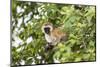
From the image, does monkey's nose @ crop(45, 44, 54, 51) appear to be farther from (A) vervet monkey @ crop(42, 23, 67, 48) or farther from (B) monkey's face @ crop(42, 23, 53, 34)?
(B) monkey's face @ crop(42, 23, 53, 34)

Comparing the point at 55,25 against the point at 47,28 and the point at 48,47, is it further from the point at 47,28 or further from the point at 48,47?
the point at 48,47

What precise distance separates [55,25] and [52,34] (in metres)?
0.11

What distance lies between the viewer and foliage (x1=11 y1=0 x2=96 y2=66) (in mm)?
2215

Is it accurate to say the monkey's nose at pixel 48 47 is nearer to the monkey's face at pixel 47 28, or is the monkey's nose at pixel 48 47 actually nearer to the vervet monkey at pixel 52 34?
the vervet monkey at pixel 52 34

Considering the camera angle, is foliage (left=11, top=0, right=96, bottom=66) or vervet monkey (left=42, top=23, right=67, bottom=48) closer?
foliage (left=11, top=0, right=96, bottom=66)

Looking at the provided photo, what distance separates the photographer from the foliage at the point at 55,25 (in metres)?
2.21

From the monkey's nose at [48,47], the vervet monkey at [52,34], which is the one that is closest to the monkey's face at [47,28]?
the vervet monkey at [52,34]

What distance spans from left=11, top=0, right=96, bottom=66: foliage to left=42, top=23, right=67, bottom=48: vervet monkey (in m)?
0.05


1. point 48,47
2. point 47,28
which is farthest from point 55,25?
point 48,47

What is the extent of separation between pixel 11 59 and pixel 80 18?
951 mm

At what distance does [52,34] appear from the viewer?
235 centimetres

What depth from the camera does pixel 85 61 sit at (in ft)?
8.11

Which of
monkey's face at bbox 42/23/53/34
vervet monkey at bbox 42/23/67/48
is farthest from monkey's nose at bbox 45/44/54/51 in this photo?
monkey's face at bbox 42/23/53/34

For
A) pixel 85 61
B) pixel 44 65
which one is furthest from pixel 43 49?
pixel 85 61
